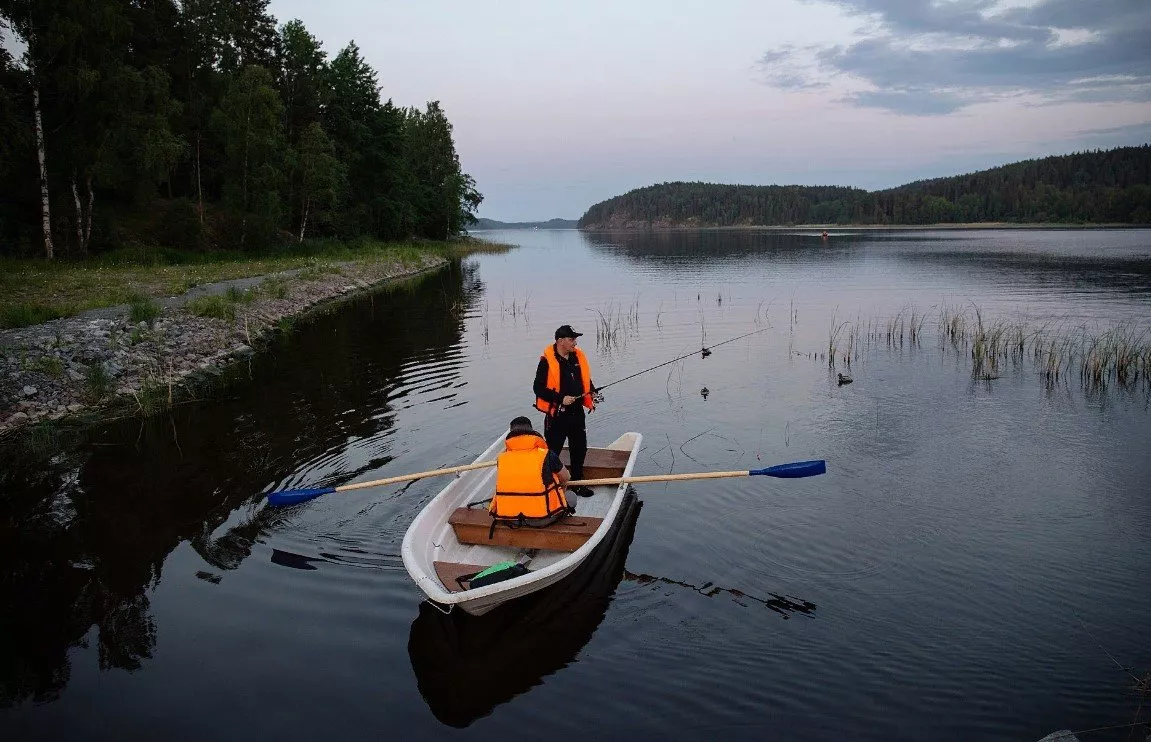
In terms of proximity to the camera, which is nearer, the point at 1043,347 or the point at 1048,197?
the point at 1043,347

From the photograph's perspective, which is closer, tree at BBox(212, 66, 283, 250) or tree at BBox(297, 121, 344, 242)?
tree at BBox(212, 66, 283, 250)

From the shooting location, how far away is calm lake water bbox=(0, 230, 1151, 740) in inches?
241

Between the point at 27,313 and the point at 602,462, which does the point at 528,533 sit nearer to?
Answer: the point at 602,462

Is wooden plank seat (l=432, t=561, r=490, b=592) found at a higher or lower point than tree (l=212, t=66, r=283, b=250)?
lower

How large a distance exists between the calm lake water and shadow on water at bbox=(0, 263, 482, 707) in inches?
1.9

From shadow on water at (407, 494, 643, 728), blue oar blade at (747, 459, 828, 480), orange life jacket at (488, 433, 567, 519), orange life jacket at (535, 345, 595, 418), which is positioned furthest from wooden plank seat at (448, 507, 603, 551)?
blue oar blade at (747, 459, 828, 480)

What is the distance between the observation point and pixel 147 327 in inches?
762

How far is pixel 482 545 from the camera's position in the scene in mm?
8477

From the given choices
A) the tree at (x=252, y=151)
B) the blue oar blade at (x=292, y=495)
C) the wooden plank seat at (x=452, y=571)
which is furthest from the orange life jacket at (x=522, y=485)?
the tree at (x=252, y=151)

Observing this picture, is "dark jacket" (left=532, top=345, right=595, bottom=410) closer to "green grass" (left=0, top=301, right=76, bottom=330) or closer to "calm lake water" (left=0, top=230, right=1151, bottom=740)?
"calm lake water" (left=0, top=230, right=1151, bottom=740)

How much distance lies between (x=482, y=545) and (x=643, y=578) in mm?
1964

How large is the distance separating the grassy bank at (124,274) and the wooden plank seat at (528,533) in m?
16.5

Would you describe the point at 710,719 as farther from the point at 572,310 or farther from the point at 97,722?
the point at 572,310

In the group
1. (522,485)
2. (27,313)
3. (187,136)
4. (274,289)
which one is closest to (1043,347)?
(522,485)
